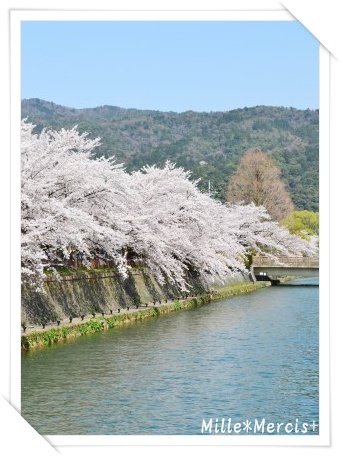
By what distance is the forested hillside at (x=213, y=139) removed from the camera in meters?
30.4

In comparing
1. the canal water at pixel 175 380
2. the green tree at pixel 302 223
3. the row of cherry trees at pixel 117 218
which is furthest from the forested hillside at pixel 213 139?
the canal water at pixel 175 380

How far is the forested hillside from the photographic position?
30.4 m

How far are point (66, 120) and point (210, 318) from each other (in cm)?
1734

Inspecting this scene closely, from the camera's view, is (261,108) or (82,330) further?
(261,108)

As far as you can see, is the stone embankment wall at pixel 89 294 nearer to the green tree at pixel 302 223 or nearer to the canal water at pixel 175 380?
the canal water at pixel 175 380

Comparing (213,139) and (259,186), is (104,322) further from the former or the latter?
(213,139)

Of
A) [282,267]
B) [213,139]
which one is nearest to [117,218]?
[282,267]

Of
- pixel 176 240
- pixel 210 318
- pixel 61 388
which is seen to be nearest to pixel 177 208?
pixel 176 240

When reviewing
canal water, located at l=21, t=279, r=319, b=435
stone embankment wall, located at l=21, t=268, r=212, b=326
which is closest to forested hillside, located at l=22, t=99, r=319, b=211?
stone embankment wall, located at l=21, t=268, r=212, b=326

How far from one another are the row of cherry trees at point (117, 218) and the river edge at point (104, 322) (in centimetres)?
62
